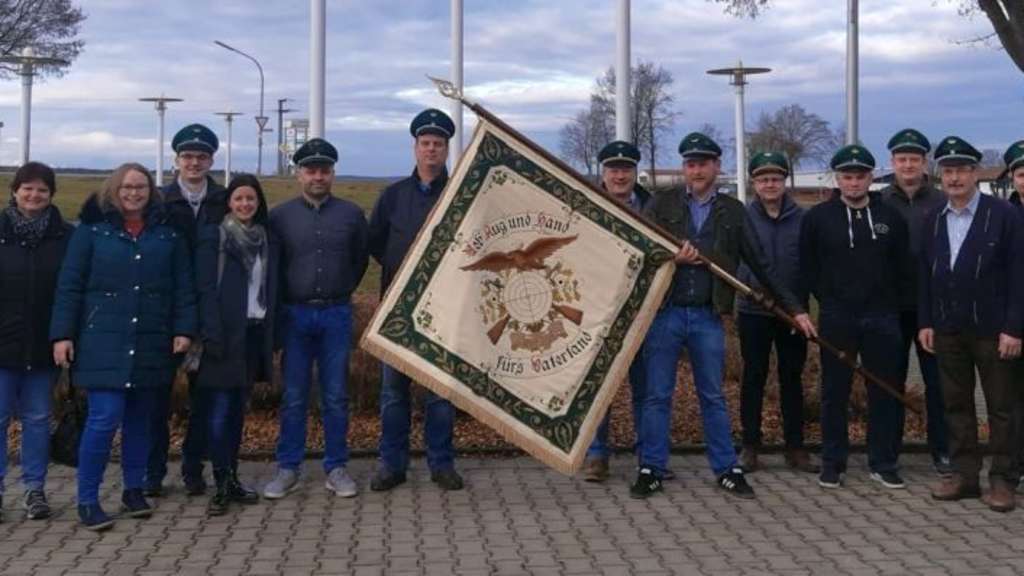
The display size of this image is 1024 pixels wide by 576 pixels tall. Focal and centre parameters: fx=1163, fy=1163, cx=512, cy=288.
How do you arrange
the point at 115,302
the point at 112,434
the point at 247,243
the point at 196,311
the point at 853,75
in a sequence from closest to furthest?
the point at 115,302, the point at 112,434, the point at 196,311, the point at 247,243, the point at 853,75

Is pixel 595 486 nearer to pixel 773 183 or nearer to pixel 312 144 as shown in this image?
pixel 773 183

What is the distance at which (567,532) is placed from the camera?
6.35 m

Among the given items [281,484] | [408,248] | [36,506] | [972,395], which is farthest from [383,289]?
[972,395]

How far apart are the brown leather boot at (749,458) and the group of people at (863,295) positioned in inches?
17.3

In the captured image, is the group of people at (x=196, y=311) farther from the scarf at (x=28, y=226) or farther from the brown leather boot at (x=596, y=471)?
the brown leather boot at (x=596, y=471)

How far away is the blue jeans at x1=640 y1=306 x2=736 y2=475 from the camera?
714 cm

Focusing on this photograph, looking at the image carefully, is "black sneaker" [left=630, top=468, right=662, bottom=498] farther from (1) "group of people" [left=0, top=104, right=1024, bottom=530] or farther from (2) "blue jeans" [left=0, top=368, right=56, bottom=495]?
(2) "blue jeans" [left=0, top=368, right=56, bottom=495]

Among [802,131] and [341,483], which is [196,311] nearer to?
[341,483]

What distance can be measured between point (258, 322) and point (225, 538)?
128 centimetres

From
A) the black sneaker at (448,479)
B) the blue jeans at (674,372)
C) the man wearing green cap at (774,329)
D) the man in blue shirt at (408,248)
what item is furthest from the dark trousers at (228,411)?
the man wearing green cap at (774,329)

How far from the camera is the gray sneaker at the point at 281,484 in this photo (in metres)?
6.99

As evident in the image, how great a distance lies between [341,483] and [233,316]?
1.24 metres

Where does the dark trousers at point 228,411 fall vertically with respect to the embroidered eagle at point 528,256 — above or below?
below

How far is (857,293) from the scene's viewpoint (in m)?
7.19
